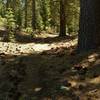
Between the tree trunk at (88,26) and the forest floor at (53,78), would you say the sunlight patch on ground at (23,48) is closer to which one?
the forest floor at (53,78)

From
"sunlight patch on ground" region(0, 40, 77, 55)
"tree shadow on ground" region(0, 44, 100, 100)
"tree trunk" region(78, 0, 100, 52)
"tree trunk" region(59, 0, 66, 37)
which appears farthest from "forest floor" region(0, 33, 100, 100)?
"tree trunk" region(59, 0, 66, 37)

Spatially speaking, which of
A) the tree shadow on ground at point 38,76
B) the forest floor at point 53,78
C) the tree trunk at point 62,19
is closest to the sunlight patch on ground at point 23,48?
the tree shadow on ground at point 38,76

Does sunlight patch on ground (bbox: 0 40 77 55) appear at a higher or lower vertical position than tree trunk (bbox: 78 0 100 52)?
lower

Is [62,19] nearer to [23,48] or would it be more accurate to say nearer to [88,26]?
[23,48]

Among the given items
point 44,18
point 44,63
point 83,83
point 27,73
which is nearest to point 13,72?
point 27,73

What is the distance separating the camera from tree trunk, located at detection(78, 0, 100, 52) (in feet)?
34.1

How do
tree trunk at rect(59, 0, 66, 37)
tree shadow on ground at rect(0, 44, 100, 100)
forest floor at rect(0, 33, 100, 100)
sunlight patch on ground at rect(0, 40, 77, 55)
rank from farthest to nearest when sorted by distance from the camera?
tree trunk at rect(59, 0, 66, 37)
sunlight patch on ground at rect(0, 40, 77, 55)
tree shadow on ground at rect(0, 44, 100, 100)
forest floor at rect(0, 33, 100, 100)

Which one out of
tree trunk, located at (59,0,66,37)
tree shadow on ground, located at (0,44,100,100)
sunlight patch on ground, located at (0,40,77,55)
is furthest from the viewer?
tree trunk, located at (59,0,66,37)

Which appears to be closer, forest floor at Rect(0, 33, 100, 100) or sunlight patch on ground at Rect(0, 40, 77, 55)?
forest floor at Rect(0, 33, 100, 100)

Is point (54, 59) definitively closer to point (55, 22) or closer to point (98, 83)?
point (98, 83)

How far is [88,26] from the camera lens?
10.5m

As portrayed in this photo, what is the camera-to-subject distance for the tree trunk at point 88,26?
409 inches

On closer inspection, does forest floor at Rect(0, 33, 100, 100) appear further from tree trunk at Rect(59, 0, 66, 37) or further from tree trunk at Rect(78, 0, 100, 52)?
tree trunk at Rect(59, 0, 66, 37)

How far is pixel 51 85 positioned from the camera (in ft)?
25.5
